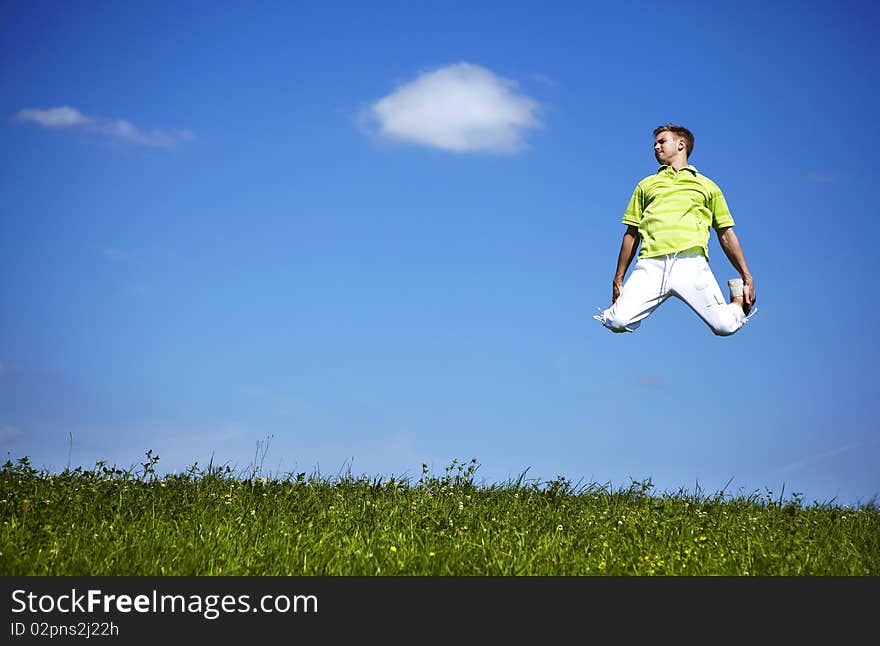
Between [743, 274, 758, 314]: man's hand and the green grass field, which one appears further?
[743, 274, 758, 314]: man's hand

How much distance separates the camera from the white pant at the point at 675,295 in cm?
849

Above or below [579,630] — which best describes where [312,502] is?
above

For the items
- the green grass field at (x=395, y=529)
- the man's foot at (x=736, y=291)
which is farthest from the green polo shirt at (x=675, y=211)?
the green grass field at (x=395, y=529)

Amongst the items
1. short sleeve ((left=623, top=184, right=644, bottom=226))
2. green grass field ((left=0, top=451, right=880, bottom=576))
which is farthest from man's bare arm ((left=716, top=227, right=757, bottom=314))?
green grass field ((left=0, top=451, right=880, bottom=576))

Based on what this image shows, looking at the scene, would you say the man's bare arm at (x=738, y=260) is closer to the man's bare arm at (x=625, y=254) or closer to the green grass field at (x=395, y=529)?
the man's bare arm at (x=625, y=254)

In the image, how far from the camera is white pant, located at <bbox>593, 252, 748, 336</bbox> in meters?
8.49

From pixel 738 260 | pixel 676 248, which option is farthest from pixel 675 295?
pixel 738 260

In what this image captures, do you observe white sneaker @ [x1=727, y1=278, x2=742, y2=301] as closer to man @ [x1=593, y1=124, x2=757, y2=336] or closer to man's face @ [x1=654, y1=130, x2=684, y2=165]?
man @ [x1=593, y1=124, x2=757, y2=336]

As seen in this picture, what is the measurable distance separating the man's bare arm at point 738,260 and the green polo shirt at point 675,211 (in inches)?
3.9

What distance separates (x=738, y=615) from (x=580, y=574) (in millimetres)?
1338

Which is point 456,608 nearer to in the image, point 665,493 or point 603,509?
point 603,509

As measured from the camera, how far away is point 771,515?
9.56 meters

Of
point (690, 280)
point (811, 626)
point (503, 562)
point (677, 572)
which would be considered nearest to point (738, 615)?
point (811, 626)

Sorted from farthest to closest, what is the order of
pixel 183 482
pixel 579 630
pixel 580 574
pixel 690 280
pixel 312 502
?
pixel 183 482 → pixel 312 502 → pixel 690 280 → pixel 580 574 → pixel 579 630
